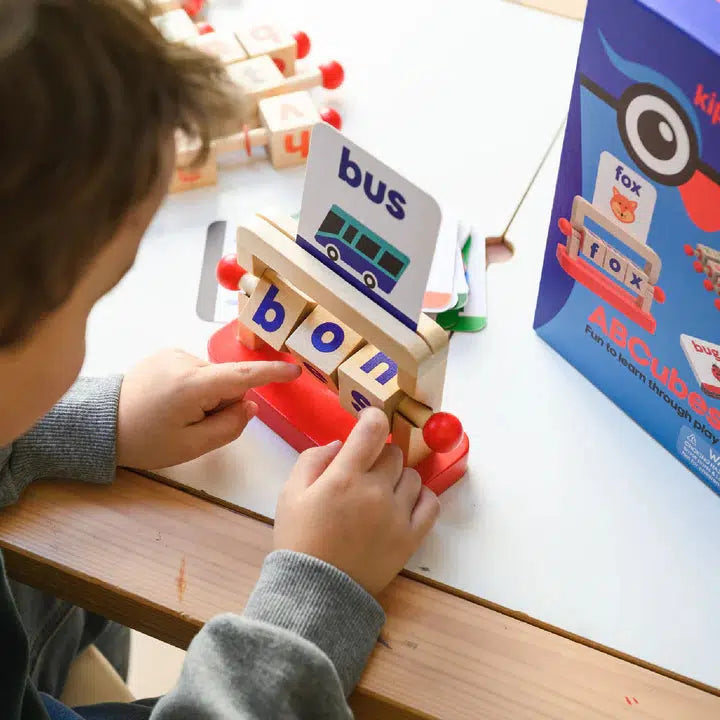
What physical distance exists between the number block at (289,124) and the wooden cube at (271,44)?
0.21 feet

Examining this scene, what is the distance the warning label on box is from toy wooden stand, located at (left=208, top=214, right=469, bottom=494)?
0.16 metres

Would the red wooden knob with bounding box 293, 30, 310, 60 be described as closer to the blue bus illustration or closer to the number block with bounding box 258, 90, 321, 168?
the number block with bounding box 258, 90, 321, 168

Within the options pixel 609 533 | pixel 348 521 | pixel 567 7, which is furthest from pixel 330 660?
pixel 567 7

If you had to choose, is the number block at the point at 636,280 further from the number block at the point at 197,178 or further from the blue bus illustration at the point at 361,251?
the number block at the point at 197,178

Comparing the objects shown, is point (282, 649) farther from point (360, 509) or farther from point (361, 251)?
point (361, 251)

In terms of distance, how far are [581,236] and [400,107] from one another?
0.35m

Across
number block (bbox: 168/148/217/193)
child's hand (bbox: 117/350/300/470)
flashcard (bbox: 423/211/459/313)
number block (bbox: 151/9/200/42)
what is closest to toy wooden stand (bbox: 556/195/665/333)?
flashcard (bbox: 423/211/459/313)

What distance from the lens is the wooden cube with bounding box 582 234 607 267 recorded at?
0.63 meters

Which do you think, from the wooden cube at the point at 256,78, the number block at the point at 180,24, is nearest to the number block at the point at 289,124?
the wooden cube at the point at 256,78

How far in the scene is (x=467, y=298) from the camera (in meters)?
0.76

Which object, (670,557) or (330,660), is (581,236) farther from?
(330,660)

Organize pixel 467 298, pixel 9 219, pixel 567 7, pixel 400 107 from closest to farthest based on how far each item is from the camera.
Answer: pixel 9 219 → pixel 467 298 → pixel 400 107 → pixel 567 7

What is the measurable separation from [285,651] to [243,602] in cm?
7

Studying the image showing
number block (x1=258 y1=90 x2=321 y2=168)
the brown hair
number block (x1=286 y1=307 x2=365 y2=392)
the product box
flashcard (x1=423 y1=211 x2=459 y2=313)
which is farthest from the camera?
number block (x1=258 y1=90 x2=321 y2=168)
